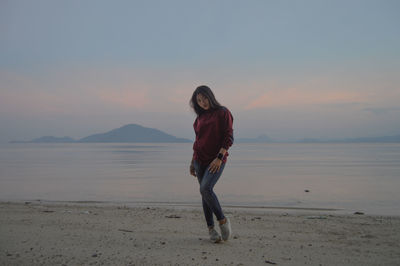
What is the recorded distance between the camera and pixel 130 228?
528 centimetres

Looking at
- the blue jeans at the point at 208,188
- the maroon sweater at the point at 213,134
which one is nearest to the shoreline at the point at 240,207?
the blue jeans at the point at 208,188

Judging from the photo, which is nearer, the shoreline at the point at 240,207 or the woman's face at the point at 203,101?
the woman's face at the point at 203,101

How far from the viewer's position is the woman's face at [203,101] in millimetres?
4184

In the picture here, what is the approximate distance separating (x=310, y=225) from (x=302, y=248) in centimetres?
173

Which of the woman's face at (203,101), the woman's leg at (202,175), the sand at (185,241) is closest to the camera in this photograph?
the sand at (185,241)

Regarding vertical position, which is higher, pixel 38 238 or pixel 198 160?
pixel 198 160

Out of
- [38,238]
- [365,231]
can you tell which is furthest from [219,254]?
[365,231]

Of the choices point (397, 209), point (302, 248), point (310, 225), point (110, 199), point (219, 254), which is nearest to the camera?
point (219, 254)

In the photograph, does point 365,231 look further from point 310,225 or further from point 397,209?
point 397,209

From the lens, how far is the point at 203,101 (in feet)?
13.8

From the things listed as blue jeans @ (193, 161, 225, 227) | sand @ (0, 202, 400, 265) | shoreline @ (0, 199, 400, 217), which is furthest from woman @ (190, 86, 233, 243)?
shoreline @ (0, 199, 400, 217)

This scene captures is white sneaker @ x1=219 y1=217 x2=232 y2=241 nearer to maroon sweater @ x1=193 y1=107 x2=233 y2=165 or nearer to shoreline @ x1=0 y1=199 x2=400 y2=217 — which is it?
maroon sweater @ x1=193 y1=107 x2=233 y2=165

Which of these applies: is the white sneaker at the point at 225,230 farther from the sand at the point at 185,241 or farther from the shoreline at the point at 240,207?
the shoreline at the point at 240,207

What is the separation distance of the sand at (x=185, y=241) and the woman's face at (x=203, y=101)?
1.72 meters
